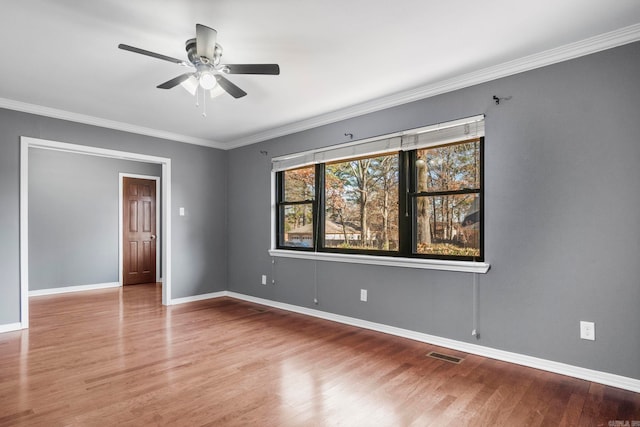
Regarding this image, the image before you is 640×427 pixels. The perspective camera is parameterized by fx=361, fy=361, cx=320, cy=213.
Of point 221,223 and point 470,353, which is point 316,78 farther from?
point 221,223

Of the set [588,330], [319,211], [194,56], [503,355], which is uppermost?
[194,56]

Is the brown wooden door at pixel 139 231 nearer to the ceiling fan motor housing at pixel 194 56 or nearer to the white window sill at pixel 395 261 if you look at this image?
the white window sill at pixel 395 261

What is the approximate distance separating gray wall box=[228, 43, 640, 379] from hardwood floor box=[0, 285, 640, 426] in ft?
Answer: 0.98

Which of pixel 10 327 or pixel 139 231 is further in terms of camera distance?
pixel 139 231

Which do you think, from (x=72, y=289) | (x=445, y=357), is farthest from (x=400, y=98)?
(x=72, y=289)

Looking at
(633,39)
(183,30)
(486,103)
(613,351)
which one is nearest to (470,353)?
(613,351)

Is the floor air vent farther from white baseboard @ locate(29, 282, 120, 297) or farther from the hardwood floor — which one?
white baseboard @ locate(29, 282, 120, 297)

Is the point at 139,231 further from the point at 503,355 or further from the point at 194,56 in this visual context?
the point at 503,355

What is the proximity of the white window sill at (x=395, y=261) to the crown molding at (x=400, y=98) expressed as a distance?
1.64 metres

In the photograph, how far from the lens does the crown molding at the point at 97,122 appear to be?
4.02 meters

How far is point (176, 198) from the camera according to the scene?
17.8 feet

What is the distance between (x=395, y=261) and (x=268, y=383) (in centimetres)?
179

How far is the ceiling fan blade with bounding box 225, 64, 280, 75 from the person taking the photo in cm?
243

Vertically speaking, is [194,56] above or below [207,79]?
above
